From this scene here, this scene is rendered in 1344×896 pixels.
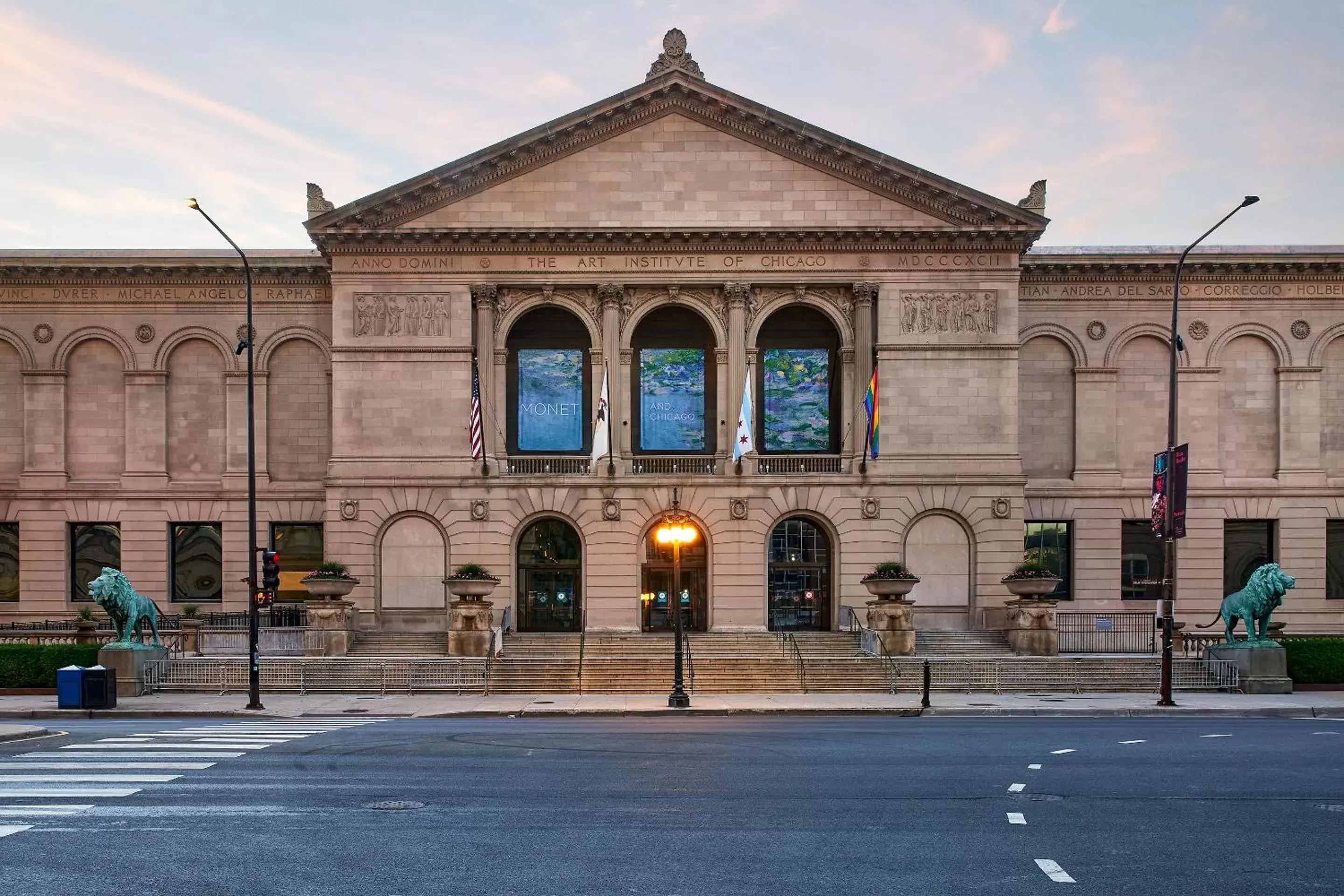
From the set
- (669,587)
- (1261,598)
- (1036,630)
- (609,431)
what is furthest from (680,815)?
(669,587)

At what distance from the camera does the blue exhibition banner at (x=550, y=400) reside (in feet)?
152

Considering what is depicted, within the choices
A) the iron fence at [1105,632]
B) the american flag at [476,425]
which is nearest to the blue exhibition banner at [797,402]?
the american flag at [476,425]

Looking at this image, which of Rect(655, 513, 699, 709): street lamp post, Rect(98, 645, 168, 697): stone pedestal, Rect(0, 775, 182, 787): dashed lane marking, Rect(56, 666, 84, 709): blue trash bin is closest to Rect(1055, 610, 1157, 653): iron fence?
Rect(655, 513, 699, 709): street lamp post

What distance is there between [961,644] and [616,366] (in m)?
15.9

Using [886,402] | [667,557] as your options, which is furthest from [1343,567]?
[667,557]

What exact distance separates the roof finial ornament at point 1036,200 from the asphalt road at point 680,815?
85.0ft

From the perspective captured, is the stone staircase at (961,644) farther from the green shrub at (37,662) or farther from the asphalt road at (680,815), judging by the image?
the green shrub at (37,662)

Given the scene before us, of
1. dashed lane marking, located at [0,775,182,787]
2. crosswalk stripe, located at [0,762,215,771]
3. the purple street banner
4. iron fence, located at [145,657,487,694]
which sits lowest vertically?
iron fence, located at [145,657,487,694]

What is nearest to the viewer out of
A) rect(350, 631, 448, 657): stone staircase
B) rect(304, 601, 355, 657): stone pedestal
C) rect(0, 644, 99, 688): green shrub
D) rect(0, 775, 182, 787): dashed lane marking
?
rect(0, 775, 182, 787): dashed lane marking

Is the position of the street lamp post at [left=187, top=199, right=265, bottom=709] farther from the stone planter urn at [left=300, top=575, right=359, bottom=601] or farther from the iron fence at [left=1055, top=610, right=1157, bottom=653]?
the iron fence at [left=1055, top=610, right=1157, bottom=653]

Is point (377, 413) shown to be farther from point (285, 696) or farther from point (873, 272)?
point (873, 272)

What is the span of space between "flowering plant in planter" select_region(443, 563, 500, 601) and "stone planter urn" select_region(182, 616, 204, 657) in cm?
789

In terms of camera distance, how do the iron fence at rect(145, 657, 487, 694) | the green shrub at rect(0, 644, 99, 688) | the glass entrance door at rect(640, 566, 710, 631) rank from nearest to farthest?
1. the green shrub at rect(0, 644, 99, 688)
2. the iron fence at rect(145, 657, 487, 694)
3. the glass entrance door at rect(640, 566, 710, 631)

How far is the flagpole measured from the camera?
144ft
